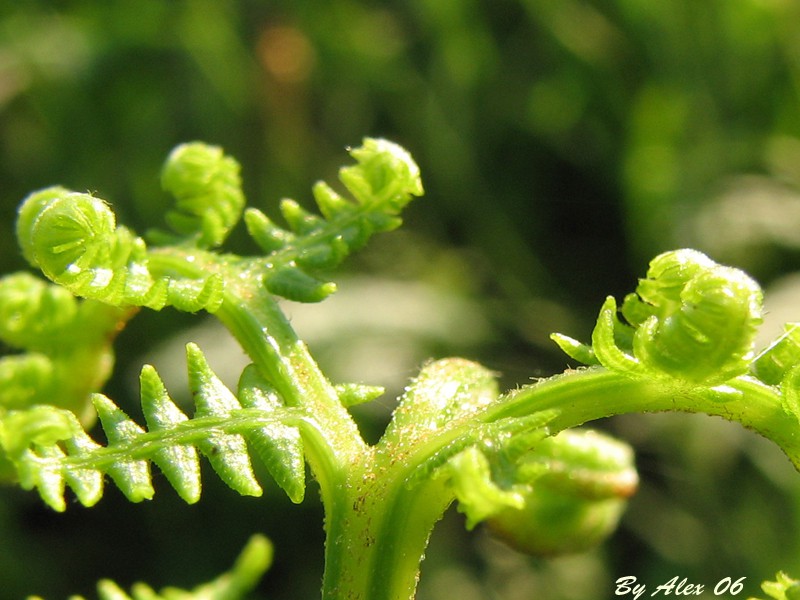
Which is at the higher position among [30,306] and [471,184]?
[471,184]

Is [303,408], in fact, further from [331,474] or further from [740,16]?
[740,16]

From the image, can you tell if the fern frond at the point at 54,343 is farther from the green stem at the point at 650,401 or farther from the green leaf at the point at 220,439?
the green stem at the point at 650,401

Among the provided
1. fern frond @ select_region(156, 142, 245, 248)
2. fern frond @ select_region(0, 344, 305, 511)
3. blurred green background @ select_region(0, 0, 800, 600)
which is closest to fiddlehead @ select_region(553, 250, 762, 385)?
fern frond @ select_region(0, 344, 305, 511)

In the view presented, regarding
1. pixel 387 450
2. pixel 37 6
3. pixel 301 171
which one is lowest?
pixel 387 450

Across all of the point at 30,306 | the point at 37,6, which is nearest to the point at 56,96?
the point at 37,6

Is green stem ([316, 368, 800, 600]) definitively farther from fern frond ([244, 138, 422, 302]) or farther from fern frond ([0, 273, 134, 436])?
fern frond ([0, 273, 134, 436])

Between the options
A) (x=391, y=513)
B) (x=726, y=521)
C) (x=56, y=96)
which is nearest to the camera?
(x=391, y=513)

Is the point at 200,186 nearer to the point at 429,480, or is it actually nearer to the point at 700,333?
the point at 429,480

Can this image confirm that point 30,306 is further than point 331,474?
Yes

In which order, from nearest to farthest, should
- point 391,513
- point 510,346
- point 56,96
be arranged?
point 391,513 < point 510,346 < point 56,96
